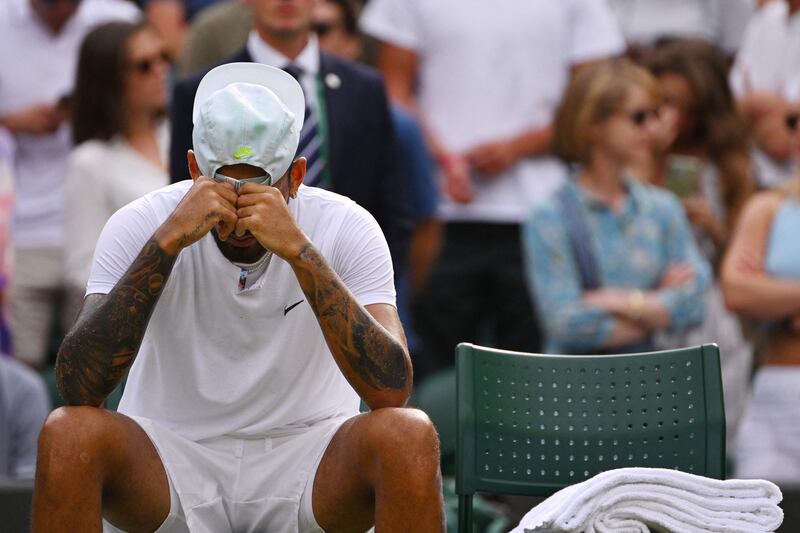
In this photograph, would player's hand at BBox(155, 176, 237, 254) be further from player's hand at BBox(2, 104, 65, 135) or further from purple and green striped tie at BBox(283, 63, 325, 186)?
player's hand at BBox(2, 104, 65, 135)

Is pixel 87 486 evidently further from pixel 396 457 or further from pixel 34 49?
pixel 34 49

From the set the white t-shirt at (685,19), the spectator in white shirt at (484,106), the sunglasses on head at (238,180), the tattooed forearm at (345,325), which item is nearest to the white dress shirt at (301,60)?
the spectator in white shirt at (484,106)

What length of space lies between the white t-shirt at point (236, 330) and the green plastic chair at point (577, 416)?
1.37ft

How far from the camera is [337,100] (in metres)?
5.40

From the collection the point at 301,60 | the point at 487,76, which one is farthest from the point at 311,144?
the point at 487,76

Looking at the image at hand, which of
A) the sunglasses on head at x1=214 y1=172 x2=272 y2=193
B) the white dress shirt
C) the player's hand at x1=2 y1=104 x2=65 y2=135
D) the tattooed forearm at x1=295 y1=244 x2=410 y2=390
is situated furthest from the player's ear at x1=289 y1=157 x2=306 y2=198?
the player's hand at x1=2 y1=104 x2=65 y2=135

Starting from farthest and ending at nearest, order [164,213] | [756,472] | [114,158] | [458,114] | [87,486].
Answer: [458,114]
[114,158]
[756,472]
[164,213]
[87,486]

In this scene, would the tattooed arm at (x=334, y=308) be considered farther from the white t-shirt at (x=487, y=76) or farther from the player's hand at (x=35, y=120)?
the player's hand at (x=35, y=120)

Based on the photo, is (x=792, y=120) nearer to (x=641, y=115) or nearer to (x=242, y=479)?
(x=641, y=115)

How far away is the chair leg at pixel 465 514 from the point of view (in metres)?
4.05

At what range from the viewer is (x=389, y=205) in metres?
5.56

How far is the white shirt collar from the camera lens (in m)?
5.38

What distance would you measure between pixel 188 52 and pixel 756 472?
2.66m

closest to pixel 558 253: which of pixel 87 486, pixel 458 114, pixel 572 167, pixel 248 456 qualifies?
pixel 572 167
